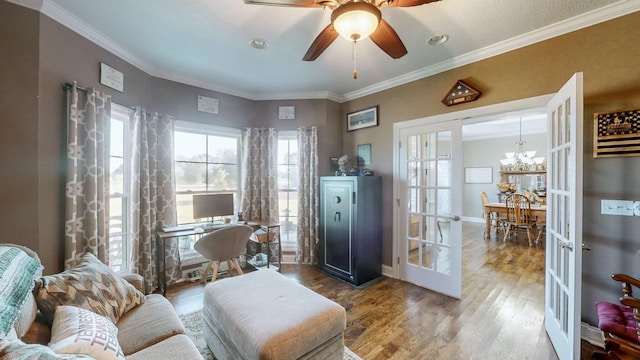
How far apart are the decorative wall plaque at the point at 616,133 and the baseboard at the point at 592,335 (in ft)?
4.62

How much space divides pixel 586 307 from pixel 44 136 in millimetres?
4626

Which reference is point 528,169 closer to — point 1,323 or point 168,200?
point 168,200

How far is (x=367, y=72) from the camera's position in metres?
3.05

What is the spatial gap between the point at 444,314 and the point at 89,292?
288 cm

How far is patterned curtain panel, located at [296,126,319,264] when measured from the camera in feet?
12.3

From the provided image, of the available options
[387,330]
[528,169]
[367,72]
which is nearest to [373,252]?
[387,330]

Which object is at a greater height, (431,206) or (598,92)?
(598,92)

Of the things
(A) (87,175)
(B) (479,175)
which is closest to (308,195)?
(A) (87,175)

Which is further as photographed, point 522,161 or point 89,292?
point 522,161

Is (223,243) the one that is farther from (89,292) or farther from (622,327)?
(622,327)

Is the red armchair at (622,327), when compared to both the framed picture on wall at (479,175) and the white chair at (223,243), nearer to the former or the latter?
the white chair at (223,243)

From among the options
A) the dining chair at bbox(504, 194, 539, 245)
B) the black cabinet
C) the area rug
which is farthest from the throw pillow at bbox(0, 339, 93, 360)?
the dining chair at bbox(504, 194, 539, 245)

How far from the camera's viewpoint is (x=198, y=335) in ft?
6.84

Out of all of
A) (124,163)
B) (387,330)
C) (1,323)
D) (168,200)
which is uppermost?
(124,163)
